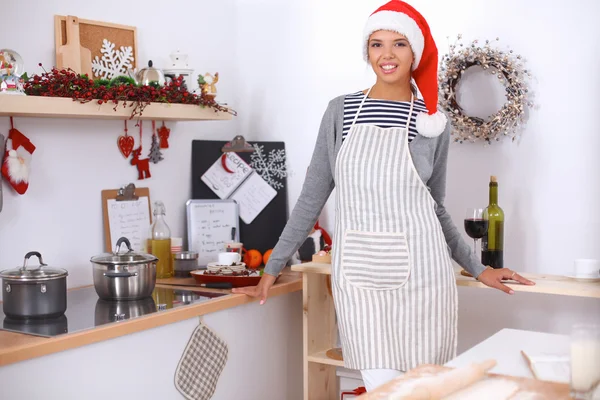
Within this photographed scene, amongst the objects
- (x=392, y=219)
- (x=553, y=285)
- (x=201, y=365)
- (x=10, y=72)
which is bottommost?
(x=201, y=365)

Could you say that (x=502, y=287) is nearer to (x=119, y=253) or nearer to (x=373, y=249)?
(x=373, y=249)

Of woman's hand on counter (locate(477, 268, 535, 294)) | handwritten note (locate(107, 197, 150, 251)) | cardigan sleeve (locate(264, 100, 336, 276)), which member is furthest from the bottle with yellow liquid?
woman's hand on counter (locate(477, 268, 535, 294))

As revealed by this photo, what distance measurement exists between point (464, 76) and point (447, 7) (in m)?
0.28

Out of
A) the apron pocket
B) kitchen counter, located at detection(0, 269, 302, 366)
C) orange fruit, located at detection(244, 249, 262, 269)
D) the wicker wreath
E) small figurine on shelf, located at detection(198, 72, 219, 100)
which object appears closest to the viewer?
kitchen counter, located at detection(0, 269, 302, 366)

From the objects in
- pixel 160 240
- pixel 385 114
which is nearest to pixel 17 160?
pixel 160 240

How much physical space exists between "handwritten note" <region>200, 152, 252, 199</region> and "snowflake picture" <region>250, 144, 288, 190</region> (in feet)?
0.17

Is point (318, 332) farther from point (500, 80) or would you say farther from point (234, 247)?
point (500, 80)

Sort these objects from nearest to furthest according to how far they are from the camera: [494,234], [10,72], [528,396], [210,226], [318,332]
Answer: [528,396] → [10,72] → [494,234] → [318,332] → [210,226]

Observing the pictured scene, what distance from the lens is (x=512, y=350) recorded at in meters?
1.56

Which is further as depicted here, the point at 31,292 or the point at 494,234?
the point at 494,234

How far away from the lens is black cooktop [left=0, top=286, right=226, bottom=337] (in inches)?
89.1

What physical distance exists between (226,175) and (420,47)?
137 cm

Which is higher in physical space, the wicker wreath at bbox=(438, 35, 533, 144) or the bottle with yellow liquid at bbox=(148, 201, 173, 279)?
the wicker wreath at bbox=(438, 35, 533, 144)

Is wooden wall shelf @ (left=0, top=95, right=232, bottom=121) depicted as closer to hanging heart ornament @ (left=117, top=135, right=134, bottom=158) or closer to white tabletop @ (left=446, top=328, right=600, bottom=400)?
hanging heart ornament @ (left=117, top=135, right=134, bottom=158)
